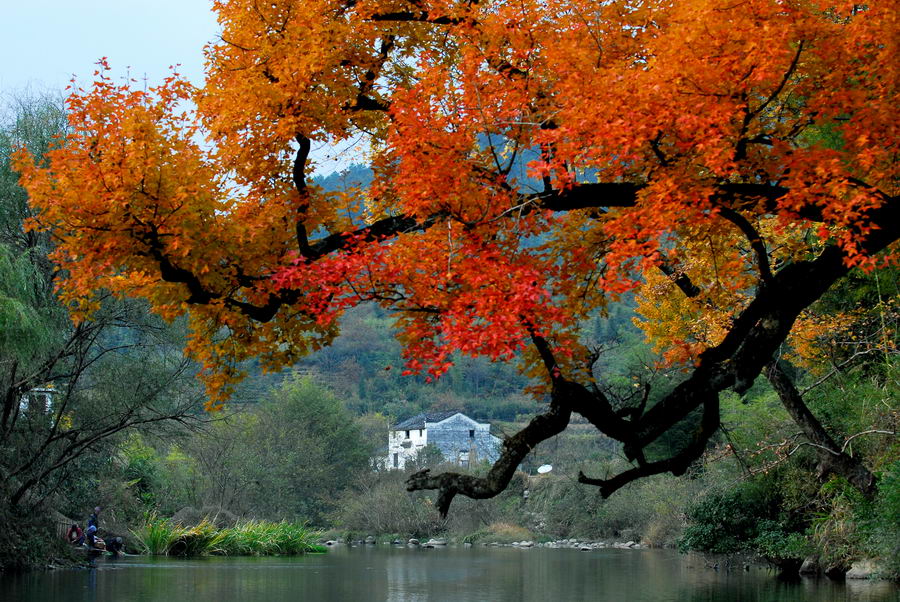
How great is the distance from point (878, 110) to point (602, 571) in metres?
17.3

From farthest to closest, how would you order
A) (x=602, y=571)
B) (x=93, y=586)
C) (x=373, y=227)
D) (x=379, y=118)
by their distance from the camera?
1. (x=602, y=571)
2. (x=93, y=586)
3. (x=379, y=118)
4. (x=373, y=227)

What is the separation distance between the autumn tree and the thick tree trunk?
5200 mm

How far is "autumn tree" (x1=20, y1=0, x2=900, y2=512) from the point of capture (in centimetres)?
809

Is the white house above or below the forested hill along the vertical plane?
below

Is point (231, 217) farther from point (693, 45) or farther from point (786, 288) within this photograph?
point (786, 288)

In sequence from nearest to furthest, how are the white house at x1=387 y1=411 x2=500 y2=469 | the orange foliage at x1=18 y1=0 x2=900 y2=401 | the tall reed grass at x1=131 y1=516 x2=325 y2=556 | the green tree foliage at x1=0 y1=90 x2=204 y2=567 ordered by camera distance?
the orange foliage at x1=18 y1=0 x2=900 y2=401, the green tree foliage at x1=0 y1=90 x2=204 y2=567, the tall reed grass at x1=131 y1=516 x2=325 y2=556, the white house at x1=387 y1=411 x2=500 y2=469

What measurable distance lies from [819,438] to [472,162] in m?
9.41

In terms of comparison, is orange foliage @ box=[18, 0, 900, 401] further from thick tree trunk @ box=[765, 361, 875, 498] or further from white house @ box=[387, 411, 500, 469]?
white house @ box=[387, 411, 500, 469]

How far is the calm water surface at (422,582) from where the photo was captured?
651 inches

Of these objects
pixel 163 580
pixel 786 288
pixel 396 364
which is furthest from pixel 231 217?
pixel 396 364

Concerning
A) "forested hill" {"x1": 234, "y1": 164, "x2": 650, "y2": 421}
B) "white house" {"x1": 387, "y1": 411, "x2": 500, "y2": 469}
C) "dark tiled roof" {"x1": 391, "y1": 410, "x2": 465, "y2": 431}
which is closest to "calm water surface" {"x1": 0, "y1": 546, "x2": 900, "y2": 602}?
"white house" {"x1": 387, "y1": 411, "x2": 500, "y2": 469}

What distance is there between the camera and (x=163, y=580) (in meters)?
19.6

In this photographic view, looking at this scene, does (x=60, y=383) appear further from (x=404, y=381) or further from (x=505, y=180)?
(x=404, y=381)

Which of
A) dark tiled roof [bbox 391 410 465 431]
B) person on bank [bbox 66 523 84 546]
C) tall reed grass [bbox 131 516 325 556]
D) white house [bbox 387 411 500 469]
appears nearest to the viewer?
person on bank [bbox 66 523 84 546]
